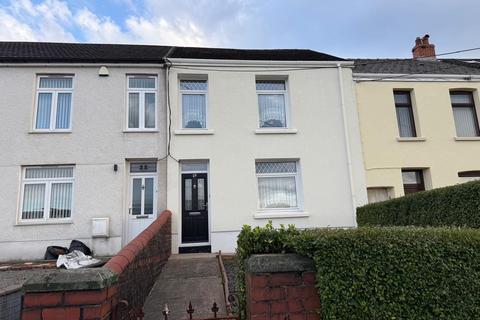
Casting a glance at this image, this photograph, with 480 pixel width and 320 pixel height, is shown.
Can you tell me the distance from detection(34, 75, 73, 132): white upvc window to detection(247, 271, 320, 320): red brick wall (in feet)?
29.0

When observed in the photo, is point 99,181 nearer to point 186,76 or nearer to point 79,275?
point 186,76

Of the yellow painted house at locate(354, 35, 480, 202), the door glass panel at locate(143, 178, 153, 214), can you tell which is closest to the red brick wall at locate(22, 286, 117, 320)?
the door glass panel at locate(143, 178, 153, 214)

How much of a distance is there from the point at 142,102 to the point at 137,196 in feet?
9.43

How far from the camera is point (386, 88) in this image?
36.5ft

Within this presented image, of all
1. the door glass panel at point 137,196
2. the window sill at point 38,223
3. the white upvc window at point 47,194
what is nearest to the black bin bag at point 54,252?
the window sill at point 38,223

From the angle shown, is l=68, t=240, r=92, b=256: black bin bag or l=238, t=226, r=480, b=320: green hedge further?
l=68, t=240, r=92, b=256: black bin bag

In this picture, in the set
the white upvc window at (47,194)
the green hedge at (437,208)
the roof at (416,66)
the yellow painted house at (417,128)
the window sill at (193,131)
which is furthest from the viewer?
the roof at (416,66)

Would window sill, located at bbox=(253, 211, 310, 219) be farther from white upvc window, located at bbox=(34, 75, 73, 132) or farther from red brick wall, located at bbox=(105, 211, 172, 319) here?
white upvc window, located at bbox=(34, 75, 73, 132)

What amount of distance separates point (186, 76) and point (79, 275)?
855 cm

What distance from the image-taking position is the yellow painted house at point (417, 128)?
1046 centimetres

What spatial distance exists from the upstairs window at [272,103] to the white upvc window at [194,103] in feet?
5.84

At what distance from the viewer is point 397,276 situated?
2.45 m

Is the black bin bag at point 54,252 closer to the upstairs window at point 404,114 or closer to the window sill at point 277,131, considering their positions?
the window sill at point 277,131

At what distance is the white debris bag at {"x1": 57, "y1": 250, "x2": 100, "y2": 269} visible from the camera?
7043mm
